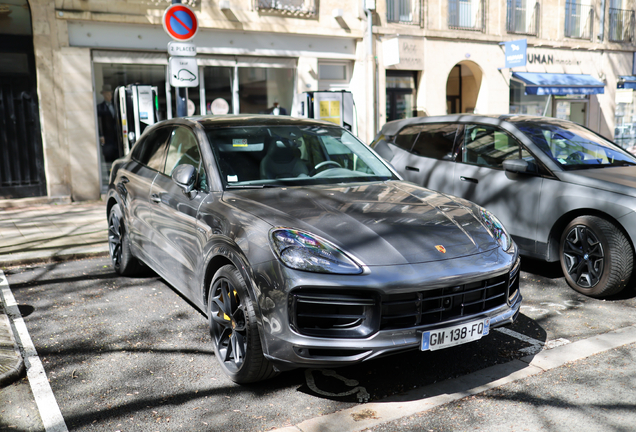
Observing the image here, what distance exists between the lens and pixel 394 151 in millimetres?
7602

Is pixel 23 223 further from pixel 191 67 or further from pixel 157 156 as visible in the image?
pixel 157 156

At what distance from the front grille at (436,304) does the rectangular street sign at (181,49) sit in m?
6.06

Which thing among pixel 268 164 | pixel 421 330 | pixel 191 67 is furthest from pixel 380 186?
pixel 191 67

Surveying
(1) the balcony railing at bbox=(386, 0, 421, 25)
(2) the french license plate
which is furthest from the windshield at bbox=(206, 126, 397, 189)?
(1) the balcony railing at bbox=(386, 0, 421, 25)

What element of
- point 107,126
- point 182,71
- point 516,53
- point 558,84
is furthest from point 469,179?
point 558,84

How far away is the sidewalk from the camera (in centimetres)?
463

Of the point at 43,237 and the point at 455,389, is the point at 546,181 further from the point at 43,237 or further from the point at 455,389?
the point at 43,237

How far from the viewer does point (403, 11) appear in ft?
56.1

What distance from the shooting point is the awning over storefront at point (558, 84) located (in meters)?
19.0

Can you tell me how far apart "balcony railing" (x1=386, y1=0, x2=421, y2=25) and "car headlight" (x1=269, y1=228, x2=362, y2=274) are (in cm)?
1484

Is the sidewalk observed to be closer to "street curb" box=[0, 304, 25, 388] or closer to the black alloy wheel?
"street curb" box=[0, 304, 25, 388]

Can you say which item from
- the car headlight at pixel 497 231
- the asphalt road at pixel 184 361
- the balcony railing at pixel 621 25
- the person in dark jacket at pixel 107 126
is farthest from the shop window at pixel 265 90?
the balcony railing at pixel 621 25

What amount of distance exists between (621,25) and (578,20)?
2.76 meters

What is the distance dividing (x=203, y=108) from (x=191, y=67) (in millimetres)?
5941
